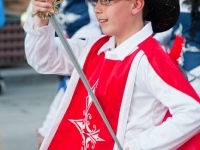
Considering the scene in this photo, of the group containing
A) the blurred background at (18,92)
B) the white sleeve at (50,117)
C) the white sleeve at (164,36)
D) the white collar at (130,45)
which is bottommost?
the blurred background at (18,92)

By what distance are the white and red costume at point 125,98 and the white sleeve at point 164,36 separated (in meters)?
1.37

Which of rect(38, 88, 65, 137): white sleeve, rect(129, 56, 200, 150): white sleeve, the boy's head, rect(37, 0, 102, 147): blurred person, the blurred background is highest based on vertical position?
the boy's head

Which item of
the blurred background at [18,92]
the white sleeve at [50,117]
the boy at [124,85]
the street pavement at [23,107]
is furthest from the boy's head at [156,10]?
the blurred background at [18,92]

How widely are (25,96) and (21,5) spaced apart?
6.94 feet

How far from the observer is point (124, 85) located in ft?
8.50

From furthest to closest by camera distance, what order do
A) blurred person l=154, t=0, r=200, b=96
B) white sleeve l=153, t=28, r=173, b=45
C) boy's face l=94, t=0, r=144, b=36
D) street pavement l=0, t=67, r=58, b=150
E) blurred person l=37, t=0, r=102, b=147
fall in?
street pavement l=0, t=67, r=58, b=150, blurred person l=37, t=0, r=102, b=147, white sleeve l=153, t=28, r=173, b=45, blurred person l=154, t=0, r=200, b=96, boy's face l=94, t=0, r=144, b=36

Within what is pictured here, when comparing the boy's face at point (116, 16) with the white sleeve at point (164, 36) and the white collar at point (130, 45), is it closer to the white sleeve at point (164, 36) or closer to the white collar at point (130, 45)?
the white collar at point (130, 45)

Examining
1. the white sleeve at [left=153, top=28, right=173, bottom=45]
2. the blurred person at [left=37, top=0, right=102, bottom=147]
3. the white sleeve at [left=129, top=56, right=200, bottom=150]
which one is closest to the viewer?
the white sleeve at [left=129, top=56, right=200, bottom=150]

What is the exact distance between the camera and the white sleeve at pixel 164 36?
422cm

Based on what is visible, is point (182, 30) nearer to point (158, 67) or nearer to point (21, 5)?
point (158, 67)

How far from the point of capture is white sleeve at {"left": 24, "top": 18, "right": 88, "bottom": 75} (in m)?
2.78

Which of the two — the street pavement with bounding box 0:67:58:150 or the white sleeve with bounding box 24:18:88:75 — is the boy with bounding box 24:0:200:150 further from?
the street pavement with bounding box 0:67:58:150

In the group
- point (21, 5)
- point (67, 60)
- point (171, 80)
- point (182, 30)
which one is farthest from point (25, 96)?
point (171, 80)

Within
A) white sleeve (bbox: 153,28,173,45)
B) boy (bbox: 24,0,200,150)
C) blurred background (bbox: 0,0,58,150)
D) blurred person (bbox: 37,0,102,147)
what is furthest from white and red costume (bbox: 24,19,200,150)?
blurred background (bbox: 0,0,58,150)
